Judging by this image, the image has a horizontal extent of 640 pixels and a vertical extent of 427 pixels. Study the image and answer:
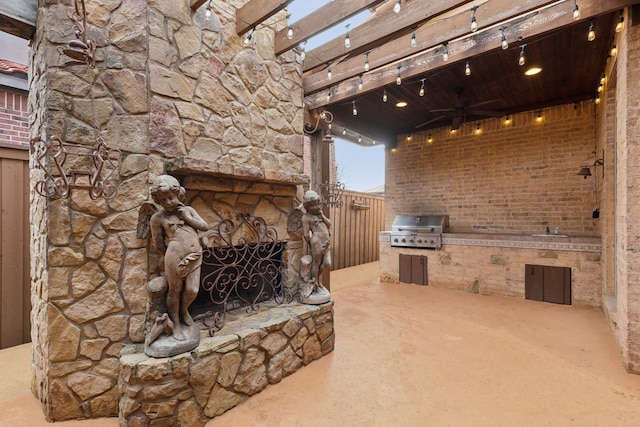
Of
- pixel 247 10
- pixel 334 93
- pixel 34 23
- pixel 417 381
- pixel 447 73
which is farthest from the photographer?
pixel 334 93

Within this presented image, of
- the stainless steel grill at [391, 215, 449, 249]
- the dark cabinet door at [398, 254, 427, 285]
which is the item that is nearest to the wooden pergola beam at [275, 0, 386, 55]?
the stainless steel grill at [391, 215, 449, 249]

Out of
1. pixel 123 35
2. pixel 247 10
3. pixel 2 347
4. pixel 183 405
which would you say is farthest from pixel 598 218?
pixel 2 347

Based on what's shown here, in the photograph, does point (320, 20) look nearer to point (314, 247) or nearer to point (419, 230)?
point (314, 247)

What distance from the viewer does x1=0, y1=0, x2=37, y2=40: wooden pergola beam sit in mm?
1743

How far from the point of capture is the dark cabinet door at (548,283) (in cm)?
398

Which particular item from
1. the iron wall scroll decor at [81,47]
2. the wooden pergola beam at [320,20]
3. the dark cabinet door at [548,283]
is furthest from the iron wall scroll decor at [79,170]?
the dark cabinet door at [548,283]

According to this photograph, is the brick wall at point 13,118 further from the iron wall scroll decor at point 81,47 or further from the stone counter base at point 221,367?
the stone counter base at point 221,367

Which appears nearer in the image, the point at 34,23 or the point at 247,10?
the point at 34,23

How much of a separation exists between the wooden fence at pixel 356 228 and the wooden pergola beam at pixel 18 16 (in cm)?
488

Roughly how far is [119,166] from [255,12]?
1.56 m

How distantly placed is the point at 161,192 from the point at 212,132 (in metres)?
0.73

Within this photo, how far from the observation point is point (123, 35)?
188cm

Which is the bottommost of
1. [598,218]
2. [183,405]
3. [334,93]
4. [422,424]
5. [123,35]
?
[422,424]

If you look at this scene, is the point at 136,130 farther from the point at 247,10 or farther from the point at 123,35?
the point at 247,10
